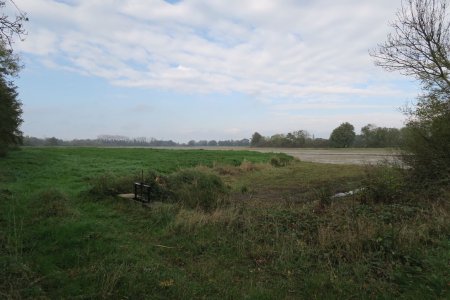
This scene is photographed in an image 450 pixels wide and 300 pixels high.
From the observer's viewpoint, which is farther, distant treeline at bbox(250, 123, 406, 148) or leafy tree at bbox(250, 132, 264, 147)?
leafy tree at bbox(250, 132, 264, 147)

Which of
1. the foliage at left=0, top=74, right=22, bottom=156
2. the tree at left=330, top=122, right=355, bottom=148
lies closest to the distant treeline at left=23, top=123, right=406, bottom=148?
the tree at left=330, top=122, right=355, bottom=148

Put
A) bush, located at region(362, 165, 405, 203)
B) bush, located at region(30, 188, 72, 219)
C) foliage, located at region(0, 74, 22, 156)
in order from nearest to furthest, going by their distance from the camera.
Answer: bush, located at region(30, 188, 72, 219), bush, located at region(362, 165, 405, 203), foliage, located at region(0, 74, 22, 156)

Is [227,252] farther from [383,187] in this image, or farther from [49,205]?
[383,187]

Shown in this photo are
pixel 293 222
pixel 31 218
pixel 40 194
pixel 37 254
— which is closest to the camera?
pixel 37 254

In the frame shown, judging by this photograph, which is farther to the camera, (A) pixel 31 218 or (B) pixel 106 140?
(B) pixel 106 140

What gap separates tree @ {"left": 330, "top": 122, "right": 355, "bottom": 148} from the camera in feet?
334

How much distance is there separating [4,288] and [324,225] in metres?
6.26

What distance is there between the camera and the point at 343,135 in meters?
102

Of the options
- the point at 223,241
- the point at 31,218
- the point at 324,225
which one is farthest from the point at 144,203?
the point at 324,225

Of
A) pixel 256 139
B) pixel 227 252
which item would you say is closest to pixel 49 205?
pixel 227 252

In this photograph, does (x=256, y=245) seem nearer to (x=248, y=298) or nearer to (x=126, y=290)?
(x=248, y=298)

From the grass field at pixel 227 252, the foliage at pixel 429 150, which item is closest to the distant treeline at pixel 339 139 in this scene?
the foliage at pixel 429 150

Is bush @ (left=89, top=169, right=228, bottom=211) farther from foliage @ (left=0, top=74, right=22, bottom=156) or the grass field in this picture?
foliage @ (left=0, top=74, right=22, bottom=156)

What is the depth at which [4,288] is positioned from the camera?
15.7ft
